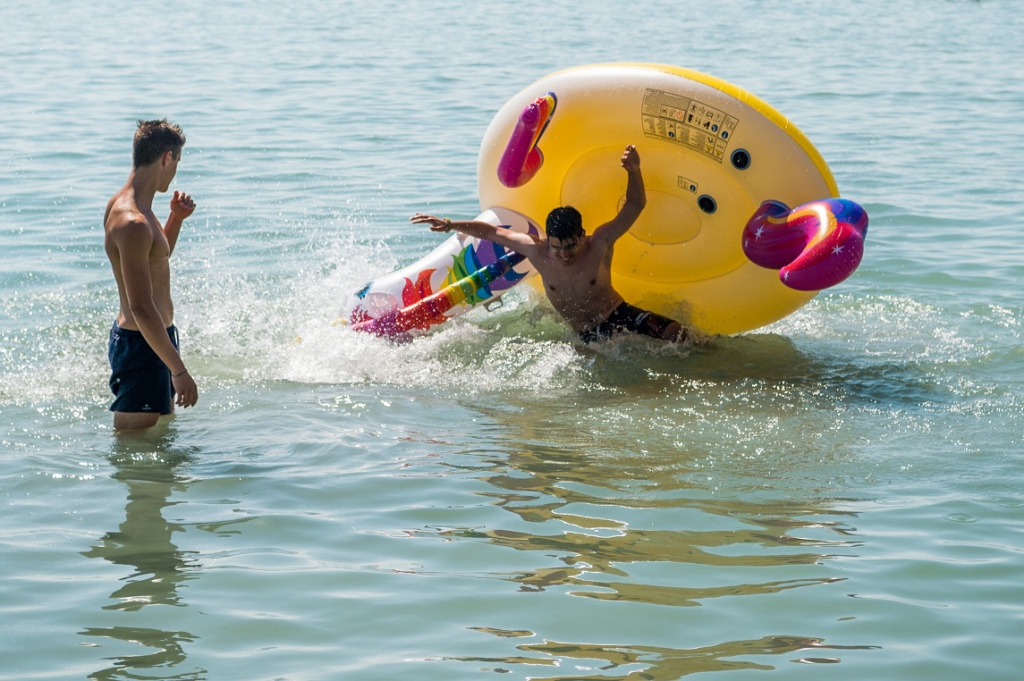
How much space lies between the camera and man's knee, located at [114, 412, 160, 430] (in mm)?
4938

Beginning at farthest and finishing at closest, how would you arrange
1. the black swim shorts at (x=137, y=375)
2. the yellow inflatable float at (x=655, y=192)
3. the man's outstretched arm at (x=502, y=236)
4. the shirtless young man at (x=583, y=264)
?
the man's outstretched arm at (x=502, y=236)
the shirtless young man at (x=583, y=264)
the yellow inflatable float at (x=655, y=192)
the black swim shorts at (x=137, y=375)

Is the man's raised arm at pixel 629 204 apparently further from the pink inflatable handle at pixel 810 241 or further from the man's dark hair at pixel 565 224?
the pink inflatable handle at pixel 810 241

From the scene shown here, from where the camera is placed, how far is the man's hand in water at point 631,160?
6.15 metres

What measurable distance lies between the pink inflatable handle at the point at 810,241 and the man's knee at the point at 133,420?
3.00 m

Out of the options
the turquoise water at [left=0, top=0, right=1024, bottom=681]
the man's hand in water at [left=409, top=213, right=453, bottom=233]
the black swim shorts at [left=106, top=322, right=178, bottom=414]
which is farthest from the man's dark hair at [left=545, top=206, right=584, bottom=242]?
the black swim shorts at [left=106, top=322, right=178, bottom=414]

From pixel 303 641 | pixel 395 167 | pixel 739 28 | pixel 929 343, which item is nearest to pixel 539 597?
pixel 303 641

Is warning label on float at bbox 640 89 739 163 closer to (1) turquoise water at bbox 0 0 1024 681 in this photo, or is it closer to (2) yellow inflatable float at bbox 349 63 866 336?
(2) yellow inflatable float at bbox 349 63 866 336

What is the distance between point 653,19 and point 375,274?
18.0m

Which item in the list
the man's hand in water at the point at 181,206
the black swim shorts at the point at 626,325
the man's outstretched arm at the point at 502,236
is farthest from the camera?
the black swim shorts at the point at 626,325

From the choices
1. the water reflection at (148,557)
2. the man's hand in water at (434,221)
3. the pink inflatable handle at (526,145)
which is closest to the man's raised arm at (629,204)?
the pink inflatable handle at (526,145)

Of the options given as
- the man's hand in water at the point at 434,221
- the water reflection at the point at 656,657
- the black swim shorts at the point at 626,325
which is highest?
the man's hand in water at the point at 434,221

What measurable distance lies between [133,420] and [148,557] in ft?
3.61

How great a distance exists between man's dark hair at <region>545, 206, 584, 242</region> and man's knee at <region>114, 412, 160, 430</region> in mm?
2434

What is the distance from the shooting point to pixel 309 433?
17.4ft
